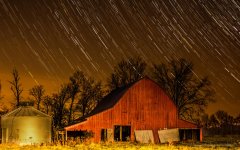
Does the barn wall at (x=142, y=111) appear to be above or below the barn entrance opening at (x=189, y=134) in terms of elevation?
above

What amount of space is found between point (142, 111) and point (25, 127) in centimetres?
1092

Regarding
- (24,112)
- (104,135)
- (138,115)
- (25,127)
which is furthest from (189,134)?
(24,112)

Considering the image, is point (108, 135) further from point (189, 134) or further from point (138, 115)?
point (189, 134)

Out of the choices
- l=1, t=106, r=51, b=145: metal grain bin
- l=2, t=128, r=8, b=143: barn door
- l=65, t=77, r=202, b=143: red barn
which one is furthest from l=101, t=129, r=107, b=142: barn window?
l=2, t=128, r=8, b=143: barn door

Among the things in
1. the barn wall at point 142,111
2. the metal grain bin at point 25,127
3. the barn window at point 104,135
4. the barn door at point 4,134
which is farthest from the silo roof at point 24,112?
the barn wall at point 142,111

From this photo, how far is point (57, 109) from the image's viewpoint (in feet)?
201

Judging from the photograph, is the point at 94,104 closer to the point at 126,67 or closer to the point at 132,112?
the point at 126,67

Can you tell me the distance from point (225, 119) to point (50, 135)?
67.7 meters

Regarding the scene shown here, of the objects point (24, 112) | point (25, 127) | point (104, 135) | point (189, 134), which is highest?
point (24, 112)

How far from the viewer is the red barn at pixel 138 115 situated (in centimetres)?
4141

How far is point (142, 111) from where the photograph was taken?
43031mm

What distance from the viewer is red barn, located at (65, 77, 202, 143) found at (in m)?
41.4

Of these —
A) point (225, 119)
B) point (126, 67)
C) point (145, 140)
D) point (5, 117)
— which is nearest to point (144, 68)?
point (126, 67)

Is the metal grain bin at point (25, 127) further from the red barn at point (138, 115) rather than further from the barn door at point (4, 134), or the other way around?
the red barn at point (138, 115)
